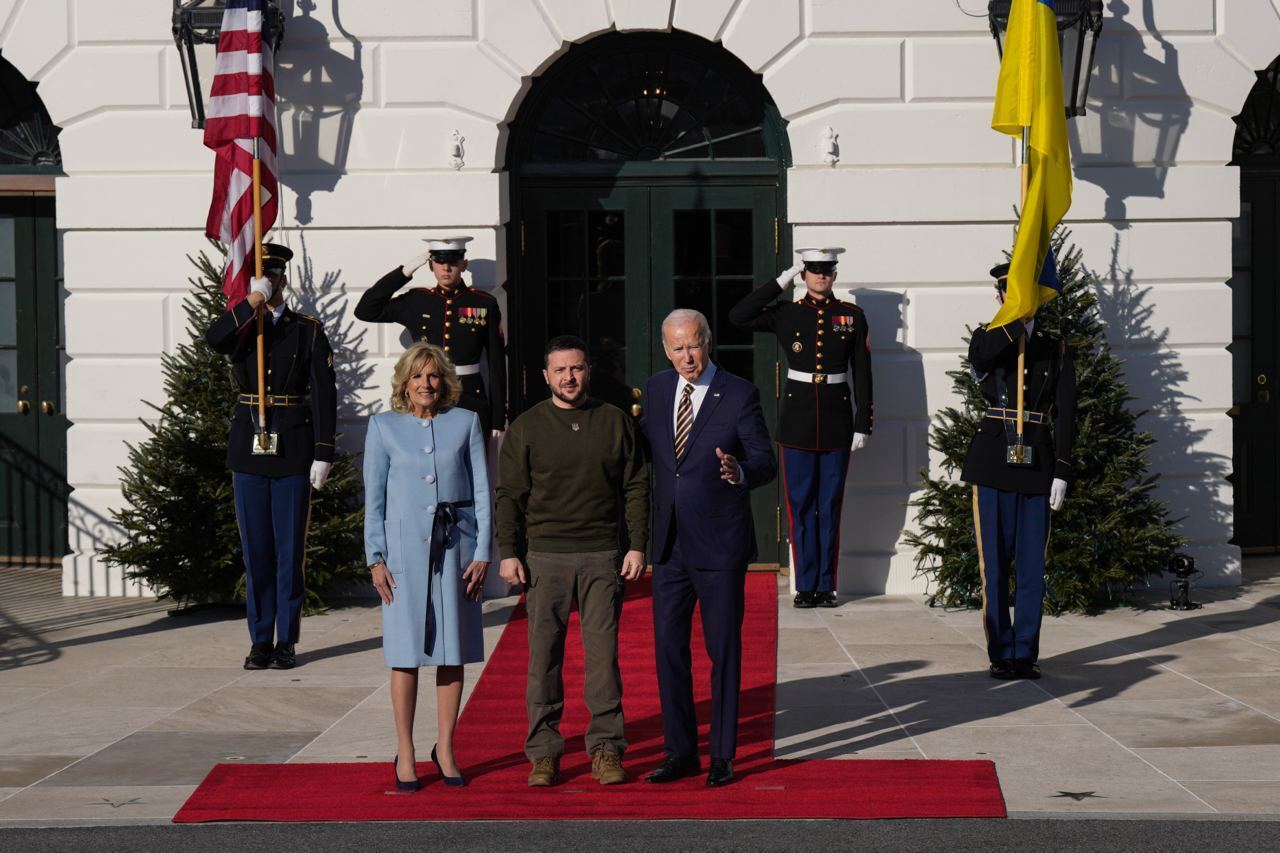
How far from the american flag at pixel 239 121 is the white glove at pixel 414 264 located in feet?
2.89

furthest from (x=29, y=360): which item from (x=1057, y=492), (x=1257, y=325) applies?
(x=1257, y=325)

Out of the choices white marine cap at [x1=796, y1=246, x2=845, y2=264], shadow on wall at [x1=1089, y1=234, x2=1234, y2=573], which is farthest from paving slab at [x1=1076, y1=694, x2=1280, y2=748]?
white marine cap at [x1=796, y1=246, x2=845, y2=264]

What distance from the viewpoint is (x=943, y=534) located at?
10.8m

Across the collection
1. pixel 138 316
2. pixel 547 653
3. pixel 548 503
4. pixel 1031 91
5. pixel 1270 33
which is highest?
pixel 1270 33

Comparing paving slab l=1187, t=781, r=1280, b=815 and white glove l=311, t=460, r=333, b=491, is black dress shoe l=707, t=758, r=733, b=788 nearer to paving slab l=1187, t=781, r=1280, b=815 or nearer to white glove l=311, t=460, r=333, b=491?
paving slab l=1187, t=781, r=1280, b=815

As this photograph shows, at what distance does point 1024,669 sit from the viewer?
8.79 m

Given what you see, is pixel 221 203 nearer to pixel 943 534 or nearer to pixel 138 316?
pixel 138 316

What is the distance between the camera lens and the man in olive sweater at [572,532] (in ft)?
22.3

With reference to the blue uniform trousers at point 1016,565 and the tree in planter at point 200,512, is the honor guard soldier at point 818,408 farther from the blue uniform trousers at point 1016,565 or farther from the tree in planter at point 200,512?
the tree in planter at point 200,512

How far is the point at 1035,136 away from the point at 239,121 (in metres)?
4.54

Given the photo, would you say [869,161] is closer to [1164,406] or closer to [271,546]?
[1164,406]

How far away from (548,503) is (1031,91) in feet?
13.1

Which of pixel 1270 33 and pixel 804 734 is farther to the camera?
pixel 1270 33

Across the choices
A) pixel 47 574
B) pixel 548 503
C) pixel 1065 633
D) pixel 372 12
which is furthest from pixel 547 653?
pixel 47 574
